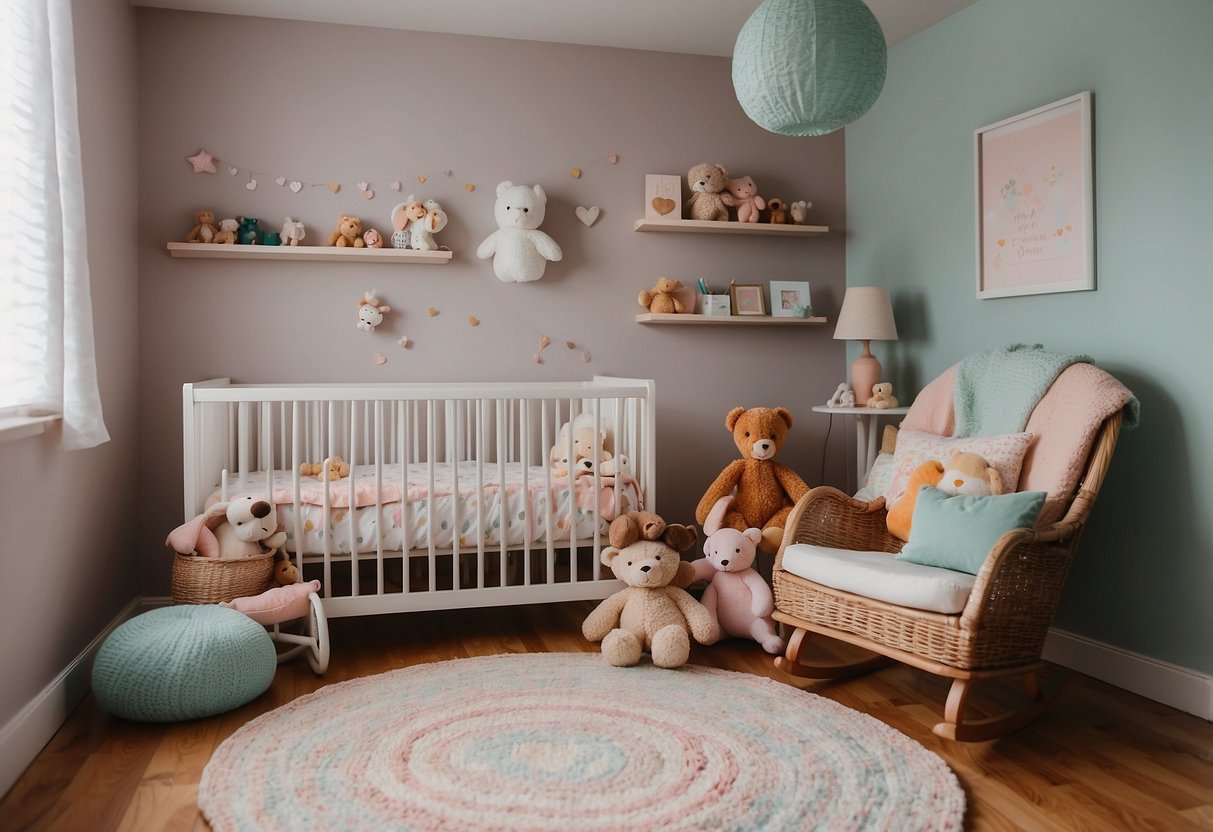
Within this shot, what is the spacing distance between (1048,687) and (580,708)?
1.30 m

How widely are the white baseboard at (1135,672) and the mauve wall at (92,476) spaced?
2717mm

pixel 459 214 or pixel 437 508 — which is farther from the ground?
pixel 459 214

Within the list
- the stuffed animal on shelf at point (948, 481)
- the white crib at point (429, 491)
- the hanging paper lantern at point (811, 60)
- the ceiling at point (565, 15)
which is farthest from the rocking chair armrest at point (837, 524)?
the ceiling at point (565, 15)

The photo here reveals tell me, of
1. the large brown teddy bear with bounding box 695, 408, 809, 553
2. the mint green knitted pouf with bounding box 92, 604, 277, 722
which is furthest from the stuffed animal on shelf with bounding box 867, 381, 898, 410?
the mint green knitted pouf with bounding box 92, 604, 277, 722

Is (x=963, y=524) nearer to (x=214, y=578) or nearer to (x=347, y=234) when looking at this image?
(x=214, y=578)

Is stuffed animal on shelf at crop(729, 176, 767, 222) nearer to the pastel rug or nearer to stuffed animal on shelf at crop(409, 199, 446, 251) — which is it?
stuffed animal on shelf at crop(409, 199, 446, 251)

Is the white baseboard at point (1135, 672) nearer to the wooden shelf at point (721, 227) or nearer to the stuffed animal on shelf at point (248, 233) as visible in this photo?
the wooden shelf at point (721, 227)

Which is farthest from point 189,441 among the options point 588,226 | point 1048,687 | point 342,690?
point 1048,687

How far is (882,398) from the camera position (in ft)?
10.8

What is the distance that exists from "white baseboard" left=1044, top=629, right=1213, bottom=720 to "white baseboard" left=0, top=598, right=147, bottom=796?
2.71 metres

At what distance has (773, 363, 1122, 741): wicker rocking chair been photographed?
2004 mm

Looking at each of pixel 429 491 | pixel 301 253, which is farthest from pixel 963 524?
pixel 301 253

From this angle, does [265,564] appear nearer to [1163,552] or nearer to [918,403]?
[918,403]

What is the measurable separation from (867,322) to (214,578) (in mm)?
2297
